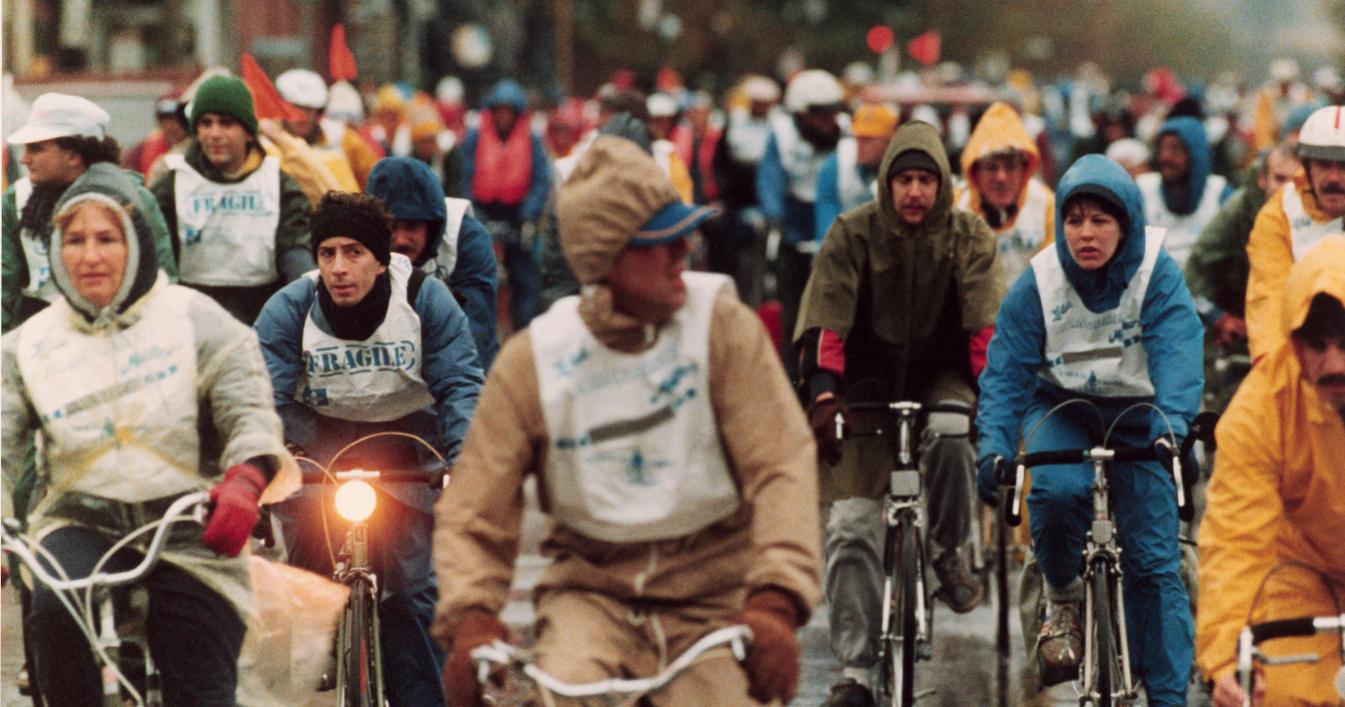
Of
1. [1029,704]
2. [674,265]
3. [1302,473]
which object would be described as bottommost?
[1029,704]

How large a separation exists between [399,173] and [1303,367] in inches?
171

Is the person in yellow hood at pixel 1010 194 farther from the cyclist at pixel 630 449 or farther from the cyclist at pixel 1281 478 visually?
the cyclist at pixel 630 449

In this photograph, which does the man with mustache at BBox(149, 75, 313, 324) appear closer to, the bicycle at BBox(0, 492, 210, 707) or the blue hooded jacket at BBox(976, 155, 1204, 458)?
the blue hooded jacket at BBox(976, 155, 1204, 458)

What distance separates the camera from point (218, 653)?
6.53m

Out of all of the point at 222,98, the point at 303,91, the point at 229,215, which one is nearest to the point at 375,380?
the point at 229,215

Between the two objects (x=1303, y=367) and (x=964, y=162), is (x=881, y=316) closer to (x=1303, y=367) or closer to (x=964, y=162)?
(x=964, y=162)

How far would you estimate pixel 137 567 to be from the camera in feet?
20.8

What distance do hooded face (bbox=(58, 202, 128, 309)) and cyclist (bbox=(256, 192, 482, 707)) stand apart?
4.41ft

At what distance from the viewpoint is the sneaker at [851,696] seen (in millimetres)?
8898

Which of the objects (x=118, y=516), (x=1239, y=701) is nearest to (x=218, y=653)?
(x=118, y=516)

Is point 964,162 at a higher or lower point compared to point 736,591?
higher

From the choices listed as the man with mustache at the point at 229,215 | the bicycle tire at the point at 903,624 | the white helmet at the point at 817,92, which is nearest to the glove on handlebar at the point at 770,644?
the bicycle tire at the point at 903,624

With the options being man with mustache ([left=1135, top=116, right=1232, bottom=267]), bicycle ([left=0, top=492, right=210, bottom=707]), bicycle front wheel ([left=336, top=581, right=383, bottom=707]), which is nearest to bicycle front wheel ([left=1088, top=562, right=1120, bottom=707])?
bicycle front wheel ([left=336, top=581, right=383, bottom=707])

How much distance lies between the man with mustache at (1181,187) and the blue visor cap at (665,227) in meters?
8.22
